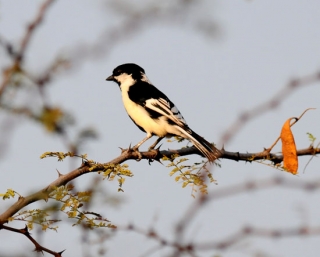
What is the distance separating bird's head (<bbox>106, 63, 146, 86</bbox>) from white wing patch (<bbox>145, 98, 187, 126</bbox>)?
1.22 metres

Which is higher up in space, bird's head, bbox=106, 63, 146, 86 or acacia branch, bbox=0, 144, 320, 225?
bird's head, bbox=106, 63, 146, 86

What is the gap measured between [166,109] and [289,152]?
3715mm

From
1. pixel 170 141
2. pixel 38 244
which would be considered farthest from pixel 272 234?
pixel 170 141

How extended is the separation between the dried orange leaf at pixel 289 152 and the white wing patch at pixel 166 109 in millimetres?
3080

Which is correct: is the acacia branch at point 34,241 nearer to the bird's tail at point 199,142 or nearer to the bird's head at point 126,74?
the bird's tail at point 199,142

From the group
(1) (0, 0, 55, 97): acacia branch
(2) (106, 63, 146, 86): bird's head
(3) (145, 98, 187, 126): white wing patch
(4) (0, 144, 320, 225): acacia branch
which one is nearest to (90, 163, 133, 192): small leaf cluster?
(4) (0, 144, 320, 225): acacia branch

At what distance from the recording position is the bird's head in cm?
904

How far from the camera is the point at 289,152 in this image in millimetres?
3969

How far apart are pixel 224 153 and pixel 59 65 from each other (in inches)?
91.4

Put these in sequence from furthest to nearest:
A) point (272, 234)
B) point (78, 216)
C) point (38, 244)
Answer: point (78, 216), point (38, 244), point (272, 234)

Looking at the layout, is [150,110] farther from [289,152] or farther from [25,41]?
[25,41]

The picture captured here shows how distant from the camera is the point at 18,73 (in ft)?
5.74

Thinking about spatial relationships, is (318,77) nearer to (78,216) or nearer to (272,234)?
(272,234)

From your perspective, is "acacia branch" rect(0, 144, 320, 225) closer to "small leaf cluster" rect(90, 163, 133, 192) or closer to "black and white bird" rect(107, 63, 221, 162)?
"small leaf cluster" rect(90, 163, 133, 192)
